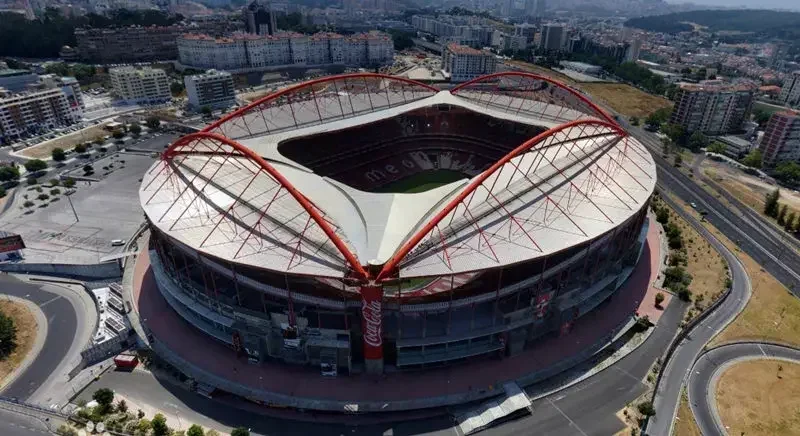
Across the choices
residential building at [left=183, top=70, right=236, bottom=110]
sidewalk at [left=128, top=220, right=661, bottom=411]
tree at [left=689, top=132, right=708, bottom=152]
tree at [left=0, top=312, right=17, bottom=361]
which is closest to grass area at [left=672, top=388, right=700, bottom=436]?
sidewalk at [left=128, top=220, right=661, bottom=411]

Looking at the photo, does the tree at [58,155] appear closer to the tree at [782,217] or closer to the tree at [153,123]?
the tree at [153,123]

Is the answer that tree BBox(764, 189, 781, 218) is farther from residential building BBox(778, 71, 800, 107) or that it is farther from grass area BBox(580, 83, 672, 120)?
residential building BBox(778, 71, 800, 107)

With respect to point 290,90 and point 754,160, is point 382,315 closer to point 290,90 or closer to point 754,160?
point 290,90

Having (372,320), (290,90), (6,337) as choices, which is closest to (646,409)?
(372,320)

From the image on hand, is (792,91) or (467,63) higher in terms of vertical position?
(467,63)

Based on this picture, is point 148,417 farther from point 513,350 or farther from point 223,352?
point 513,350

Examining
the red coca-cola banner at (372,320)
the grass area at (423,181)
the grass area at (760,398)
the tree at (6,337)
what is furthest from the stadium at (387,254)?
the grass area at (423,181)
